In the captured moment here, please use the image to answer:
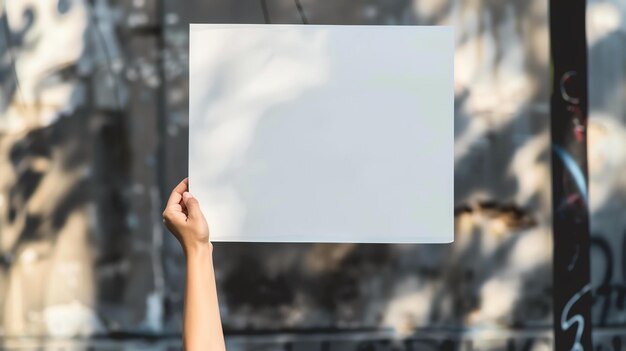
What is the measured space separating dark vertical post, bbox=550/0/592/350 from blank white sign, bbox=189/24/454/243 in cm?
219

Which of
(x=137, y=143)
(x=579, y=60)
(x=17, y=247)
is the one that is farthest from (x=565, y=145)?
(x=17, y=247)

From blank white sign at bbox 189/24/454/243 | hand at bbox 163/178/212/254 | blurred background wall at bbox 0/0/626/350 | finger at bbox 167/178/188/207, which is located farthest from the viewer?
blurred background wall at bbox 0/0/626/350

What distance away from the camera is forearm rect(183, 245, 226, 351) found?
110 cm

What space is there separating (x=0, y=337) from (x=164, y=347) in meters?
0.72

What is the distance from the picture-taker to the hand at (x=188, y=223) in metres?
1.24

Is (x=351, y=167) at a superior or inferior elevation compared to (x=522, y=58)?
inferior

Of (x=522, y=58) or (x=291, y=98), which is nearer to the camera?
(x=291, y=98)

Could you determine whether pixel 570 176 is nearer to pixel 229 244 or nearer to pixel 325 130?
pixel 229 244

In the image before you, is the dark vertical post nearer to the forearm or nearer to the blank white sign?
the blank white sign

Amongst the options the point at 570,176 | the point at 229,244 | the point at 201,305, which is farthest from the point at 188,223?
the point at 570,176

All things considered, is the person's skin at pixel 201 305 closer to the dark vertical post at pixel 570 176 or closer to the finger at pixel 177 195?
the finger at pixel 177 195

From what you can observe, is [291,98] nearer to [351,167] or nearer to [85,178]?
[351,167]

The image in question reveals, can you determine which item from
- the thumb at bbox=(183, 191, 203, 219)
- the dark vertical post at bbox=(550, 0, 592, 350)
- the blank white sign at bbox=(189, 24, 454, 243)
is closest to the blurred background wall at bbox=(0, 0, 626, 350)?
the dark vertical post at bbox=(550, 0, 592, 350)

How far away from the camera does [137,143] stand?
11.3 feet
